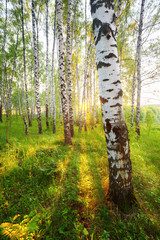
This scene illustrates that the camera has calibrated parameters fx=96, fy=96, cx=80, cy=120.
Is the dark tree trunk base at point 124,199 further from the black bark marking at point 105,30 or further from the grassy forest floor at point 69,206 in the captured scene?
the black bark marking at point 105,30

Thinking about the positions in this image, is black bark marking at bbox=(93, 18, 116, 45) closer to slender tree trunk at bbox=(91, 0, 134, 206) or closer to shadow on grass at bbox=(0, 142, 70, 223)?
slender tree trunk at bbox=(91, 0, 134, 206)

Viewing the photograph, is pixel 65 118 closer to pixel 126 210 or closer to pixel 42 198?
pixel 42 198

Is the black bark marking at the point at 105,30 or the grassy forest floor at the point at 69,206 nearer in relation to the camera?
the grassy forest floor at the point at 69,206

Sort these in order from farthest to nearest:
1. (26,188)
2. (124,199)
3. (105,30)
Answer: (26,188) < (124,199) < (105,30)

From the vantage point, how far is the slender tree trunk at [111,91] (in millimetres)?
1658

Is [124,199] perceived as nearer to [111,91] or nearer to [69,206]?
[69,206]

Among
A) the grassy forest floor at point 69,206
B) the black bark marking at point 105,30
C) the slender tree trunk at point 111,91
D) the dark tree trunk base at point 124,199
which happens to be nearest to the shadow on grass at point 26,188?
the grassy forest floor at point 69,206

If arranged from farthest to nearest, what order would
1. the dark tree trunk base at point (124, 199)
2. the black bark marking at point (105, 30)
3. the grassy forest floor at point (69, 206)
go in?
the dark tree trunk base at point (124, 199)
the black bark marking at point (105, 30)
the grassy forest floor at point (69, 206)

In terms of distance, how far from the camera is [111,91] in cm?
167

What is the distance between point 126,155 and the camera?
176cm

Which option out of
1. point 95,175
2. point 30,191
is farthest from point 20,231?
point 95,175

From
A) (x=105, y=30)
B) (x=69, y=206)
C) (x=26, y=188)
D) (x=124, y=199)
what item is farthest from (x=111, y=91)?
(x=26, y=188)

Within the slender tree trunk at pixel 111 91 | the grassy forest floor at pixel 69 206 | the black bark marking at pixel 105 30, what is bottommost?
the grassy forest floor at pixel 69 206

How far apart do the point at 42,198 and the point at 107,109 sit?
7.24 feet
